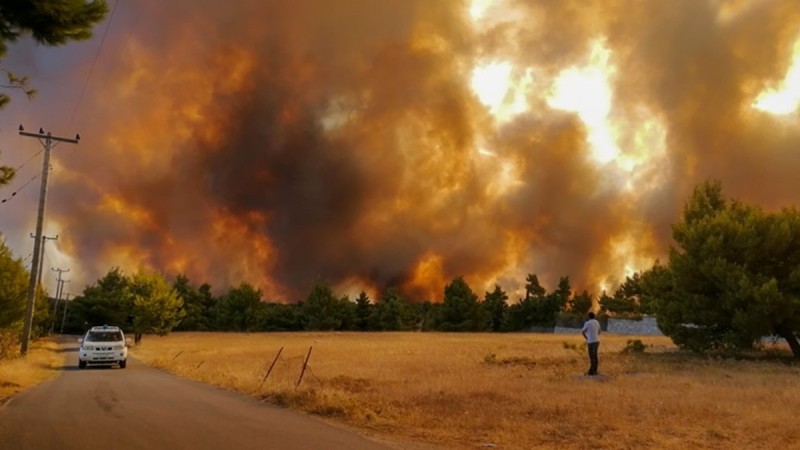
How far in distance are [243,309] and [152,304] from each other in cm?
2945

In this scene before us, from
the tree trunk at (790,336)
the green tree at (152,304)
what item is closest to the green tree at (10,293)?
the green tree at (152,304)

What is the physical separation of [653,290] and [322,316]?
251 feet

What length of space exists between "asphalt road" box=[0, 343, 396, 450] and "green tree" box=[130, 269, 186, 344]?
47.2m

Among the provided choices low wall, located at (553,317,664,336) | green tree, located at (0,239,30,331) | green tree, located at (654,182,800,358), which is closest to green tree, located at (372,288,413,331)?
low wall, located at (553,317,664,336)

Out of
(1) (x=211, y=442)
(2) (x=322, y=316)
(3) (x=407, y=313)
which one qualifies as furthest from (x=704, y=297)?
(3) (x=407, y=313)

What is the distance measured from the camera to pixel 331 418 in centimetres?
1380

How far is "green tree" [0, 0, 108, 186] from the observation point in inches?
406

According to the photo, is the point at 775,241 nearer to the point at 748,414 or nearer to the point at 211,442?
the point at 748,414

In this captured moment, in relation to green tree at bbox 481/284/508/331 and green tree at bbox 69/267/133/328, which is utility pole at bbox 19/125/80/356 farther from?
green tree at bbox 481/284/508/331

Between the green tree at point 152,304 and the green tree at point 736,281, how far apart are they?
51.3 meters

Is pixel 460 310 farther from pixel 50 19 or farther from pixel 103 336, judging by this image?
pixel 50 19

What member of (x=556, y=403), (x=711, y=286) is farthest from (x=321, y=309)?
(x=556, y=403)

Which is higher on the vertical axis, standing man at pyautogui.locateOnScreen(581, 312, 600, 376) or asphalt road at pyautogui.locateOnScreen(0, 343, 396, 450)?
standing man at pyautogui.locateOnScreen(581, 312, 600, 376)

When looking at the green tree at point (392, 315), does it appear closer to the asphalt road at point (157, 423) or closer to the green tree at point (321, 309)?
the green tree at point (321, 309)
